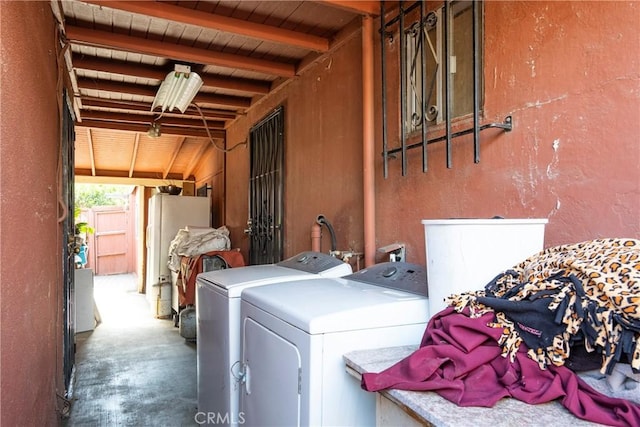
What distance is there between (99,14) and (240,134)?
2443 millimetres

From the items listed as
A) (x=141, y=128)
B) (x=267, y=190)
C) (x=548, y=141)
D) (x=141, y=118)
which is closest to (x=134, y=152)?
(x=141, y=128)

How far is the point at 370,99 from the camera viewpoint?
2.34 m

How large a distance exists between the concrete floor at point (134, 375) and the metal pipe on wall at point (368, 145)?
1.75 metres

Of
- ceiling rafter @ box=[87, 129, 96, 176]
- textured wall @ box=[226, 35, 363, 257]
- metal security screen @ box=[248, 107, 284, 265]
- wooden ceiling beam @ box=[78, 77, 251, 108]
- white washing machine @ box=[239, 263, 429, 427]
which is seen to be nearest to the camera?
white washing machine @ box=[239, 263, 429, 427]

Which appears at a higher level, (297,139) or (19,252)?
(297,139)

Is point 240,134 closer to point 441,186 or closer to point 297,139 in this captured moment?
point 297,139

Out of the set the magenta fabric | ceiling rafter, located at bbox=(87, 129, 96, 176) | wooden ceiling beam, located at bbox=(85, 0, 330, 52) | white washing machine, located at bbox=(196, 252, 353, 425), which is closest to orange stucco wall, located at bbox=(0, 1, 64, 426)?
wooden ceiling beam, located at bbox=(85, 0, 330, 52)

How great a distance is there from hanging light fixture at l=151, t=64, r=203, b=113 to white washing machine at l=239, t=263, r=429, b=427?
7.78ft

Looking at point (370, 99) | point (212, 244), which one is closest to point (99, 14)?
point (370, 99)

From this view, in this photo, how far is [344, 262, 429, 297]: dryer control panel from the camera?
1.64 metres
